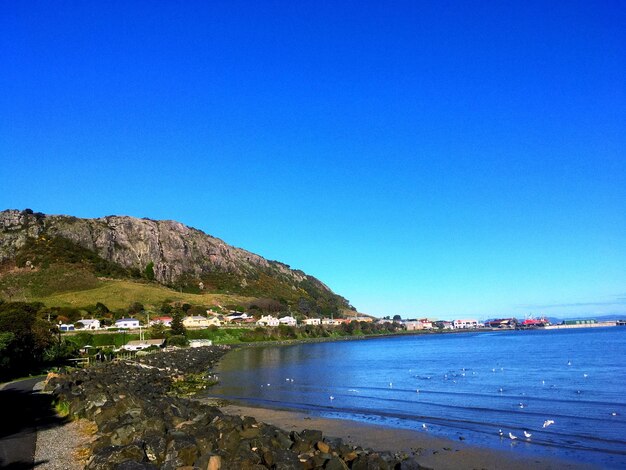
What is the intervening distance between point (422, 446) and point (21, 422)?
16.2 metres

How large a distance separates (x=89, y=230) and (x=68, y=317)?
303 feet

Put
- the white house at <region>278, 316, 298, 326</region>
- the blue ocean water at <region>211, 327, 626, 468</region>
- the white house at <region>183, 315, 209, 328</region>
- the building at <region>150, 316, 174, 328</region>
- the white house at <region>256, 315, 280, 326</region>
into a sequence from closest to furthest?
the blue ocean water at <region>211, 327, 626, 468</region>, the building at <region>150, 316, 174, 328</region>, the white house at <region>183, 315, 209, 328</region>, the white house at <region>256, 315, 280, 326</region>, the white house at <region>278, 316, 298, 326</region>

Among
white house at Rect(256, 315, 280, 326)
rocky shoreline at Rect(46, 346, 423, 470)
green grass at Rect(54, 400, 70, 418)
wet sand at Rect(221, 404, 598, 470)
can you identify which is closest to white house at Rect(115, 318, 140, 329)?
white house at Rect(256, 315, 280, 326)

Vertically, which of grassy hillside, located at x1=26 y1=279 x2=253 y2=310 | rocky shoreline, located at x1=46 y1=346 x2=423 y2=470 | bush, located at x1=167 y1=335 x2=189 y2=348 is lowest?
bush, located at x1=167 y1=335 x2=189 y2=348

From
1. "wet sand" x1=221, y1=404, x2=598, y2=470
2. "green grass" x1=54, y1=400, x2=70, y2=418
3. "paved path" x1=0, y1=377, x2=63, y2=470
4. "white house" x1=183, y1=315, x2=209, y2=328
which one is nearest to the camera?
"paved path" x1=0, y1=377, x2=63, y2=470

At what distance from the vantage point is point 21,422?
2006cm

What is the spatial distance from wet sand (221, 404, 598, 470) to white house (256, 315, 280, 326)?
112 meters

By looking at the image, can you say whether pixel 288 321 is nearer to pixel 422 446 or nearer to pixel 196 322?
pixel 196 322

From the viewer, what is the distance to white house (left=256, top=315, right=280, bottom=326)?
137825mm

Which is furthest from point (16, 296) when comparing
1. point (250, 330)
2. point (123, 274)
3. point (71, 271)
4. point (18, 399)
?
point (18, 399)

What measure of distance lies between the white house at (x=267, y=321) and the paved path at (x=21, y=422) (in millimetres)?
106357

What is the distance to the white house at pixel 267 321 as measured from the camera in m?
138

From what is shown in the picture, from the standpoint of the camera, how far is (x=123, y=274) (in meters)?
164

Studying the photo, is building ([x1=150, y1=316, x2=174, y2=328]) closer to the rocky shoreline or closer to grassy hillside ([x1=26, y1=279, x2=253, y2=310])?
grassy hillside ([x1=26, y1=279, x2=253, y2=310])
